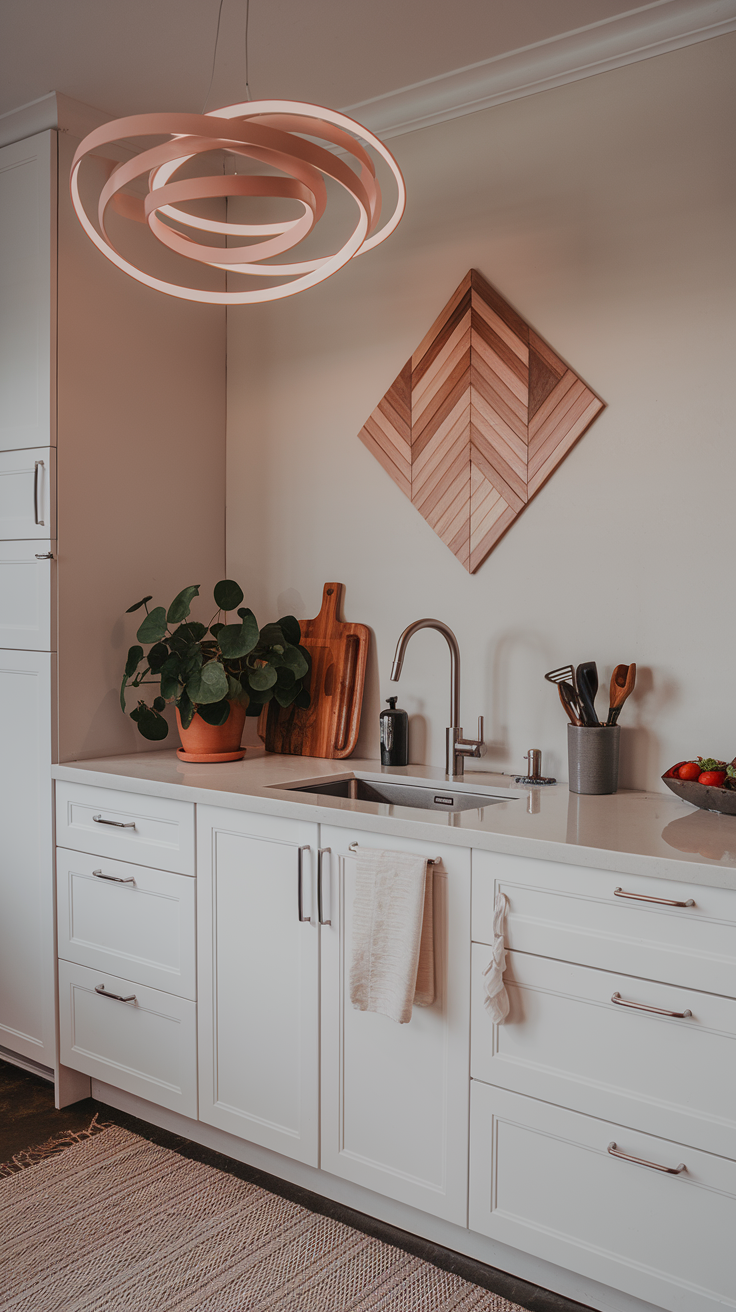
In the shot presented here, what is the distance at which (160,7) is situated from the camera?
2.15m

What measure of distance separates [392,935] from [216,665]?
3.23 feet

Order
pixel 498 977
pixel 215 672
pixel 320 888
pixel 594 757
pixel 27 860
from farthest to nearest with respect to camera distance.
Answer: pixel 27 860 → pixel 215 672 → pixel 594 757 → pixel 320 888 → pixel 498 977

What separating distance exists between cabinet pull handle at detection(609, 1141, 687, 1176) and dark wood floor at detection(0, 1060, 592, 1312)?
0.41 meters

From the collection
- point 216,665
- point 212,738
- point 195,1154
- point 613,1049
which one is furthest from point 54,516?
point 613,1049

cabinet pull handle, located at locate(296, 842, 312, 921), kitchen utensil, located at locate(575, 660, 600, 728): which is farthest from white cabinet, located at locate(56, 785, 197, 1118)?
kitchen utensil, located at locate(575, 660, 600, 728)

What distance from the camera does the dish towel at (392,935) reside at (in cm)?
181

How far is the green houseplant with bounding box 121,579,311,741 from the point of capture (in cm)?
257

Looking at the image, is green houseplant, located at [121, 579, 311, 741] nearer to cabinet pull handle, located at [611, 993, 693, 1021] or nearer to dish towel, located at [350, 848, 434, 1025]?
dish towel, located at [350, 848, 434, 1025]

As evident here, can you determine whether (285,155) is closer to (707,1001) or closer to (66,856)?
(707,1001)

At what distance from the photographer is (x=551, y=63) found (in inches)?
88.9

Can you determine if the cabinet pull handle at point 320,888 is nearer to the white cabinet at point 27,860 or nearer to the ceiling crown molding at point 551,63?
the white cabinet at point 27,860

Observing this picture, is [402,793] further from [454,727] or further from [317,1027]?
[317,1027]

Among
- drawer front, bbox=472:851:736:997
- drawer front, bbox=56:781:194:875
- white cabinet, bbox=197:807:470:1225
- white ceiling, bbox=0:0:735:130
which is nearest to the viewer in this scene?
drawer front, bbox=472:851:736:997

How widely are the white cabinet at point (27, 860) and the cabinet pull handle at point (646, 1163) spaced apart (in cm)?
164
